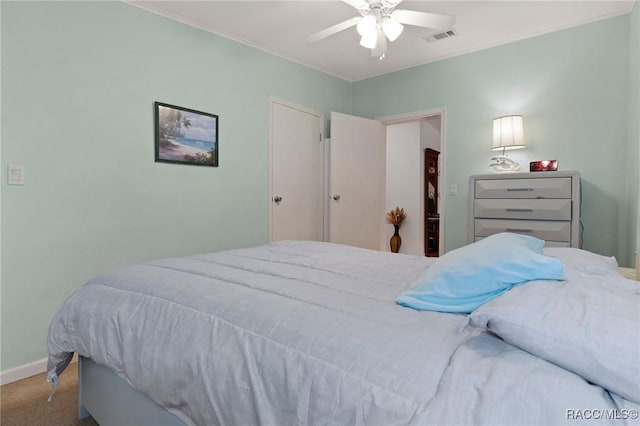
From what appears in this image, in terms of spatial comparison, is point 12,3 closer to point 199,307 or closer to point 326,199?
point 199,307

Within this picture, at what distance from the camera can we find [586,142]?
2.97 metres

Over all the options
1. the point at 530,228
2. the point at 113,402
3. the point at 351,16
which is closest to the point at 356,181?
the point at 351,16

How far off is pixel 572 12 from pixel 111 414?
3.90m

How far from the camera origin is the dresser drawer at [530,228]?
8.79 ft

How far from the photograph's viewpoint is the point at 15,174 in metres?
2.11

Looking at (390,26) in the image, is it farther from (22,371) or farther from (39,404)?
(22,371)

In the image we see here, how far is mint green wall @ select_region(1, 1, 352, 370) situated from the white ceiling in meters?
0.18

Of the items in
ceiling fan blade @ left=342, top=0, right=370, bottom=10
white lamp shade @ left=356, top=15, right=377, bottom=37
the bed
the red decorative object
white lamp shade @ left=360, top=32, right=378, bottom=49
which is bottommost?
the bed

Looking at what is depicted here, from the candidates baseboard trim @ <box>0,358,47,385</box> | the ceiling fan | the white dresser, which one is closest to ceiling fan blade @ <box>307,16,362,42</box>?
the ceiling fan

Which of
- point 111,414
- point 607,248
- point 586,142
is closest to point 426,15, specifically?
point 586,142

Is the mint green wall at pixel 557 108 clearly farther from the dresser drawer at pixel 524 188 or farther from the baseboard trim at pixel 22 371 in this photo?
the baseboard trim at pixel 22 371

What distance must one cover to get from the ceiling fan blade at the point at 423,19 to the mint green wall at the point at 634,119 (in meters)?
1.31

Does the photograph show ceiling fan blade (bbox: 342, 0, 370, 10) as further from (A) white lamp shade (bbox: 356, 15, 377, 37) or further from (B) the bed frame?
(B) the bed frame

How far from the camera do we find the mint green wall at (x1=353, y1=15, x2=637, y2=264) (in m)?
2.85
